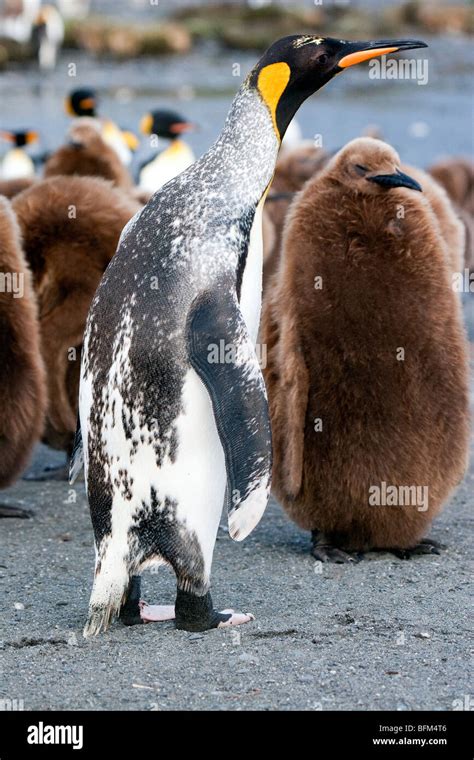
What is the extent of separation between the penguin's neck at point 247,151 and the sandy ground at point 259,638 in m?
1.35

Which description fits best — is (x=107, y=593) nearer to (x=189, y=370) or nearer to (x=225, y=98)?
(x=189, y=370)

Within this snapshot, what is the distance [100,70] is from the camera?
29266mm

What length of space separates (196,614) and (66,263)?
2.36 meters

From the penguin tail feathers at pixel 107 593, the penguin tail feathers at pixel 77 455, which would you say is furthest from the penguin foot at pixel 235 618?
the penguin tail feathers at pixel 77 455

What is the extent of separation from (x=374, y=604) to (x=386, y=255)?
1.27 metres

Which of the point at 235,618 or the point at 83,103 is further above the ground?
the point at 83,103

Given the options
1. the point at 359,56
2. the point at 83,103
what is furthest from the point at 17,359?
the point at 83,103

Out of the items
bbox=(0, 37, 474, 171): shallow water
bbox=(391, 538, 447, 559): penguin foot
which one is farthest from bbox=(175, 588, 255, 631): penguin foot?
bbox=(0, 37, 474, 171): shallow water

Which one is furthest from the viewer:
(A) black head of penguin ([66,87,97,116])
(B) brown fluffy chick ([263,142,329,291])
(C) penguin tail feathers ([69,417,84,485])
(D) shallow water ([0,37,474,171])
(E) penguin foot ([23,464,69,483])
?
(D) shallow water ([0,37,474,171])

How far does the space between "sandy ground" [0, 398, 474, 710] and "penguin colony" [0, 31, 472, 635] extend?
14 cm

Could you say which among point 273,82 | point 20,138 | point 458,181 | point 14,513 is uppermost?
point 20,138

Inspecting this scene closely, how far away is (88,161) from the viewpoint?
26.3ft

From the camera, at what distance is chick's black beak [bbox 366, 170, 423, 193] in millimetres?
4832

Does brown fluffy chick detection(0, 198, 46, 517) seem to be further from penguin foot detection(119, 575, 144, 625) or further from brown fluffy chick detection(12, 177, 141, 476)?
penguin foot detection(119, 575, 144, 625)
